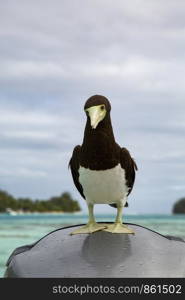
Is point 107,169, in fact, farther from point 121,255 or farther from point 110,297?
point 110,297

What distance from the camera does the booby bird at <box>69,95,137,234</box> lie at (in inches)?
138

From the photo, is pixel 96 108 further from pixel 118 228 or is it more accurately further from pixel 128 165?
pixel 118 228

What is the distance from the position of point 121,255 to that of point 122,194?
0.89 m

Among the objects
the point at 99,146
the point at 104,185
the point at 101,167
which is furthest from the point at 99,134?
the point at 104,185

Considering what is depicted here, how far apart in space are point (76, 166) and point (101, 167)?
31cm

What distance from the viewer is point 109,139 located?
3.56m

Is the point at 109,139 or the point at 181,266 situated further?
the point at 109,139

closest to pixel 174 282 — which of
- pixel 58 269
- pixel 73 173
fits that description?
pixel 58 269

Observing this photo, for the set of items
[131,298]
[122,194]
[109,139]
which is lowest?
[131,298]

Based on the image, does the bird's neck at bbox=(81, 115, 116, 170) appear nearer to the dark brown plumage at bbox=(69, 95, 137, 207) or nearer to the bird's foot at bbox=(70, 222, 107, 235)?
the dark brown plumage at bbox=(69, 95, 137, 207)

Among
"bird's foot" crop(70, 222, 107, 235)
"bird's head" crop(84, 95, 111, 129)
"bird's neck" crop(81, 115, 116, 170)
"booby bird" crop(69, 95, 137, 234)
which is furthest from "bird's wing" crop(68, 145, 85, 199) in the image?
"bird's head" crop(84, 95, 111, 129)

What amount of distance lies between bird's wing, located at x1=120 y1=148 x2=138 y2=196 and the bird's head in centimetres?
36

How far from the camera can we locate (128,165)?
3.82m

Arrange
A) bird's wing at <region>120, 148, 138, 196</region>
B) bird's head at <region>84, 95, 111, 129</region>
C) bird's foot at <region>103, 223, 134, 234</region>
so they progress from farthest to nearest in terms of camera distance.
A: bird's wing at <region>120, 148, 138, 196</region> → bird's foot at <region>103, 223, 134, 234</region> → bird's head at <region>84, 95, 111, 129</region>
